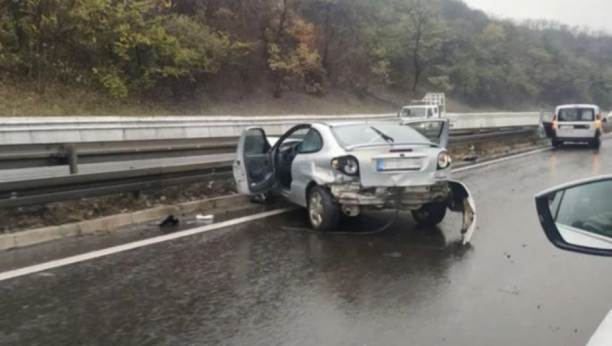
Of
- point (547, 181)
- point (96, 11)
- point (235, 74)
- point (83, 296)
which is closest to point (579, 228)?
point (83, 296)

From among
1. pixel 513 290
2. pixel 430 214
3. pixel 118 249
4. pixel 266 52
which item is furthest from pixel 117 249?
pixel 266 52

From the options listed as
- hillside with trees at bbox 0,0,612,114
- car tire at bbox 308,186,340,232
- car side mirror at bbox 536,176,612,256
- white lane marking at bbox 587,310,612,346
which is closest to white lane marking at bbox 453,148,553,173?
car tire at bbox 308,186,340,232

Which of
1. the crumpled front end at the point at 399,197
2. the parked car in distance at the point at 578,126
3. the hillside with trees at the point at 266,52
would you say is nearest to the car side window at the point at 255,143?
the crumpled front end at the point at 399,197

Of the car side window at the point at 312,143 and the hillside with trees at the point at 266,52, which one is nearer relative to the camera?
the car side window at the point at 312,143

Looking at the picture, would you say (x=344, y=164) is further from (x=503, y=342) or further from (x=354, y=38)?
(x=354, y=38)

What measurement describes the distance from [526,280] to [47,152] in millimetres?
6662

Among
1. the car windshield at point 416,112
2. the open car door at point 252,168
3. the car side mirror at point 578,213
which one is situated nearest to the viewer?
the car side mirror at point 578,213

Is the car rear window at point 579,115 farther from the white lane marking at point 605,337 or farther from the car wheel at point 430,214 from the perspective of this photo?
the white lane marking at point 605,337

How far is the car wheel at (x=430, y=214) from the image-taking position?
8125 millimetres

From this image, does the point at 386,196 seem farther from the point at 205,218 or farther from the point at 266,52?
the point at 266,52

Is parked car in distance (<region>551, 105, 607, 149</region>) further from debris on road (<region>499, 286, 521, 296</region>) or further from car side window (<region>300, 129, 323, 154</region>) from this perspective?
debris on road (<region>499, 286, 521, 296</region>)

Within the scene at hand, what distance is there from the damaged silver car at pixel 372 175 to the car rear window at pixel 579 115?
16353 mm

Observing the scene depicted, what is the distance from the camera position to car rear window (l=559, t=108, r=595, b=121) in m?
22.4

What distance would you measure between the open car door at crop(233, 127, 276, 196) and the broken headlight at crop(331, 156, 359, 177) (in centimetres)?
190
